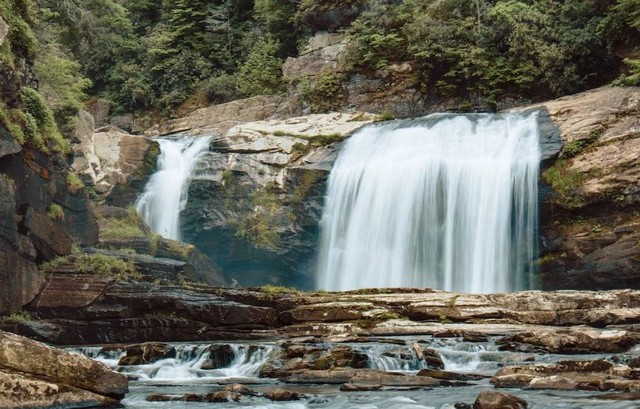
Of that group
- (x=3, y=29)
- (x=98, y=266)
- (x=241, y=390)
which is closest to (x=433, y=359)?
(x=241, y=390)

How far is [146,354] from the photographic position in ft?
42.0

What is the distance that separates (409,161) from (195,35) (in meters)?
23.0

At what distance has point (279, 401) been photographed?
902 centimetres

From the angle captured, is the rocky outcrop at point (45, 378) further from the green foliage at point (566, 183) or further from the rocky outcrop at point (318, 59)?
the rocky outcrop at point (318, 59)

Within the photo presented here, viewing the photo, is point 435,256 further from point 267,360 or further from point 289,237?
point 267,360

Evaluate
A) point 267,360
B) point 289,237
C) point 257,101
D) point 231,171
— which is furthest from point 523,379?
point 257,101

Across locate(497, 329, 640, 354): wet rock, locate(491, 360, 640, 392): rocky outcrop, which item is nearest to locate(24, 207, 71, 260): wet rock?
locate(497, 329, 640, 354): wet rock

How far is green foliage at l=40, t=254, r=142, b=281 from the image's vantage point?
55.4 feet

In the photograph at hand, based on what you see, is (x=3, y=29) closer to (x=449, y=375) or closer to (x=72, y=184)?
(x=72, y=184)

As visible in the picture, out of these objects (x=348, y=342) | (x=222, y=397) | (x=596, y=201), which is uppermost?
(x=596, y=201)

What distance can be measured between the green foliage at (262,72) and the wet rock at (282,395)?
29.0 meters

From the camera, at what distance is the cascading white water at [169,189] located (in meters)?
27.2

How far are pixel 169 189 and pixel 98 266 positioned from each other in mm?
10871

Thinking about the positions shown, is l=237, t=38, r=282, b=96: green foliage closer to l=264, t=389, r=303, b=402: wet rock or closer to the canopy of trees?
the canopy of trees
